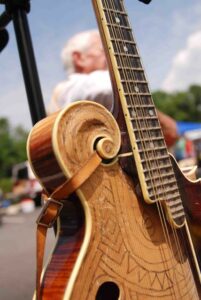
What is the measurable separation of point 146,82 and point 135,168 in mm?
296

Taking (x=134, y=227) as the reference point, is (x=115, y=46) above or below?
above

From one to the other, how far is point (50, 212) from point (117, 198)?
0.17 meters

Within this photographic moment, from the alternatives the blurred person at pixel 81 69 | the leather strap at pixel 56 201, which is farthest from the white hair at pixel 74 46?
the leather strap at pixel 56 201

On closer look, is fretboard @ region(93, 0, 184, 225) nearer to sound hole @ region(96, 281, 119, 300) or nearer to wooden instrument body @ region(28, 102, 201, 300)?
wooden instrument body @ region(28, 102, 201, 300)

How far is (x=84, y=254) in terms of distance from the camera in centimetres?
101

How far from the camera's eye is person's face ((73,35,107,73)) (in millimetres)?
2076

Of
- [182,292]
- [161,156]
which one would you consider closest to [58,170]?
[161,156]

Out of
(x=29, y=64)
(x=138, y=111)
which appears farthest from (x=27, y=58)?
(x=138, y=111)

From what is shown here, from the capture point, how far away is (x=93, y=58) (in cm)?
208

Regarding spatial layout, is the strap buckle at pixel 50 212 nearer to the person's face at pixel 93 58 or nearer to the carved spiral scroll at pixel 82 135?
the carved spiral scroll at pixel 82 135

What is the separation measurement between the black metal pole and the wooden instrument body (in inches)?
11.3

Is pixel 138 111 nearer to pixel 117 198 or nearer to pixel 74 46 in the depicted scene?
pixel 117 198

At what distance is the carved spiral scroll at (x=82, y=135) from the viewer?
1.03m

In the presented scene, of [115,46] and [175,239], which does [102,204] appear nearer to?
[175,239]
